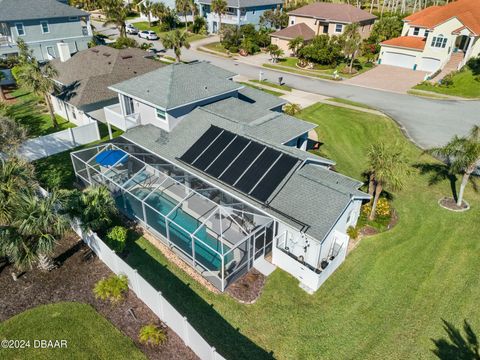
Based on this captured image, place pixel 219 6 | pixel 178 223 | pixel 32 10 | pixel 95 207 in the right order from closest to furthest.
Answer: pixel 95 207
pixel 178 223
pixel 32 10
pixel 219 6

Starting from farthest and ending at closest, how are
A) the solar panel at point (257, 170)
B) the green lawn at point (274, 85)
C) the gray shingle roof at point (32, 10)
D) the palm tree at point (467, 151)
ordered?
the gray shingle roof at point (32, 10) → the green lawn at point (274, 85) → the palm tree at point (467, 151) → the solar panel at point (257, 170)

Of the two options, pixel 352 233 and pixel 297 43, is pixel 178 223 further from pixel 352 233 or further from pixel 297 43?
pixel 297 43

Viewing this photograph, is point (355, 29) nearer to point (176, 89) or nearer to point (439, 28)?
point (439, 28)

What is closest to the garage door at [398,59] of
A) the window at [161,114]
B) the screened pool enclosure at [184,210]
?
the window at [161,114]

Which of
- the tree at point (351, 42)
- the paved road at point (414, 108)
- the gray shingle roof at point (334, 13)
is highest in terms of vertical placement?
the gray shingle roof at point (334, 13)

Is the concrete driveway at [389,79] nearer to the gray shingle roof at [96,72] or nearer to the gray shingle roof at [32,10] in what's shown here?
the gray shingle roof at [96,72]

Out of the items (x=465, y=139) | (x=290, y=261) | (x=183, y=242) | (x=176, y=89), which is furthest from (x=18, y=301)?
(x=465, y=139)

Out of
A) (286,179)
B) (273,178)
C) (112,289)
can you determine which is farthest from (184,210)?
(286,179)

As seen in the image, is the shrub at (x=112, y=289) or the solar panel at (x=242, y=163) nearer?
the shrub at (x=112, y=289)
